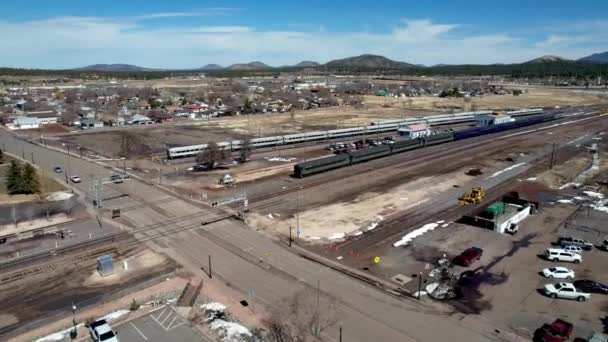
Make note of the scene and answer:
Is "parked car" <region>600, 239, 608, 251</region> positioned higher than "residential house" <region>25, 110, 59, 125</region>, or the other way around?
"residential house" <region>25, 110, 59, 125</region>

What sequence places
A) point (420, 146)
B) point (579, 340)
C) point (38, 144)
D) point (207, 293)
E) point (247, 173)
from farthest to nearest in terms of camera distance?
point (38, 144)
point (420, 146)
point (247, 173)
point (207, 293)
point (579, 340)

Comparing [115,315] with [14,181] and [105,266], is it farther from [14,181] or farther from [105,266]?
[14,181]

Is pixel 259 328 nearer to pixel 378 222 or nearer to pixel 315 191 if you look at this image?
pixel 378 222

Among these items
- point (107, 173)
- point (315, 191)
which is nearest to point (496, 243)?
point (315, 191)

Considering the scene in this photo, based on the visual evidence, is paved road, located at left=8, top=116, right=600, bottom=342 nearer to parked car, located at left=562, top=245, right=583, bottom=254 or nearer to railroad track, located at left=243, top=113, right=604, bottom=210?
railroad track, located at left=243, top=113, right=604, bottom=210

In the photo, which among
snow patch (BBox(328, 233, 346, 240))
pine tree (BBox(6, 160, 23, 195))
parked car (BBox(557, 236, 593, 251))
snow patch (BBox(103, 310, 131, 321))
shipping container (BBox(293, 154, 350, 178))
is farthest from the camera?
shipping container (BBox(293, 154, 350, 178))

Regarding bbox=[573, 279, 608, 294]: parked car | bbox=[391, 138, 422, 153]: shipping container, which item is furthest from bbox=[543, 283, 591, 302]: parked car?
bbox=[391, 138, 422, 153]: shipping container

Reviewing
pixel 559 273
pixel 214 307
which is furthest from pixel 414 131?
pixel 214 307
